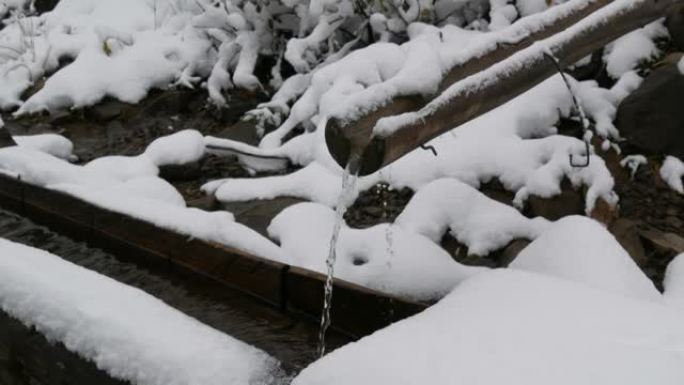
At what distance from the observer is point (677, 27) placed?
13.4 ft

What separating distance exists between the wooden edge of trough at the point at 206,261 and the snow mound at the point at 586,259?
0.50 meters

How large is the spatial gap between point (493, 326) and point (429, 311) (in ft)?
0.76

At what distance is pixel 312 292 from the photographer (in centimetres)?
234

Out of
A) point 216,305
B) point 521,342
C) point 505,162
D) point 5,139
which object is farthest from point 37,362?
point 505,162

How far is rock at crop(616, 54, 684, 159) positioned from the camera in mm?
3574

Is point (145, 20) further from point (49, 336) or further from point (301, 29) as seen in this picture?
point (49, 336)

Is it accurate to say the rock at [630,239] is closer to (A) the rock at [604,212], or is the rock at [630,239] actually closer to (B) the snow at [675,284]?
(A) the rock at [604,212]

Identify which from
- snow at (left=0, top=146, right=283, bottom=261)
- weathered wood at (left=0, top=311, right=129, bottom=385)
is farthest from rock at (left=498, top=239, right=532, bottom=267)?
weathered wood at (left=0, top=311, right=129, bottom=385)

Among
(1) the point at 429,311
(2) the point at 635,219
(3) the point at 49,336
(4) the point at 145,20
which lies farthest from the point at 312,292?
(4) the point at 145,20

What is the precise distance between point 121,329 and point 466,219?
1936 mm

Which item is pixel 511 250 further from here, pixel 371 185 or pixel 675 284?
pixel 371 185

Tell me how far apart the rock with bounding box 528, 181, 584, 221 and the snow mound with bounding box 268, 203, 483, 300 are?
81 centimetres

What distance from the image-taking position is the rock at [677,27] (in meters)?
4.04

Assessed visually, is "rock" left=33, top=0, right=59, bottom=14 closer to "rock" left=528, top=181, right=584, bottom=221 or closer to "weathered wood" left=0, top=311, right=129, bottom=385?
"rock" left=528, top=181, right=584, bottom=221
